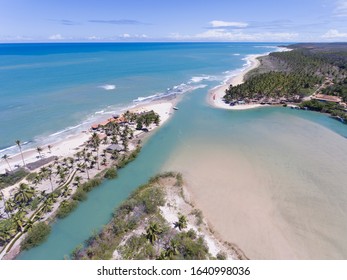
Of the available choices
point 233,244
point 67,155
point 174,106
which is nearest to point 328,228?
point 233,244

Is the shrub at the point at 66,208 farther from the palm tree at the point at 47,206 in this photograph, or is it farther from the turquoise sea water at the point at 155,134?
the palm tree at the point at 47,206

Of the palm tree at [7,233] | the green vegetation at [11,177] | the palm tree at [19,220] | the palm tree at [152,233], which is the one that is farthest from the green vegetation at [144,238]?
the green vegetation at [11,177]

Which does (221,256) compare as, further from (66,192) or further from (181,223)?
(66,192)

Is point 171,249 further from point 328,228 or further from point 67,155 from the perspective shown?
point 67,155

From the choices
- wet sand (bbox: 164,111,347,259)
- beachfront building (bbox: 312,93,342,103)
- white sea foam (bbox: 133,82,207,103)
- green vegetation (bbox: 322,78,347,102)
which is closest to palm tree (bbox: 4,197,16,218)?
wet sand (bbox: 164,111,347,259)

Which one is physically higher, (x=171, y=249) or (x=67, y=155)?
(x=171, y=249)

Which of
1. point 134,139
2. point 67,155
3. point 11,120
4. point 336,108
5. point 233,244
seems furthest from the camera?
point 336,108
